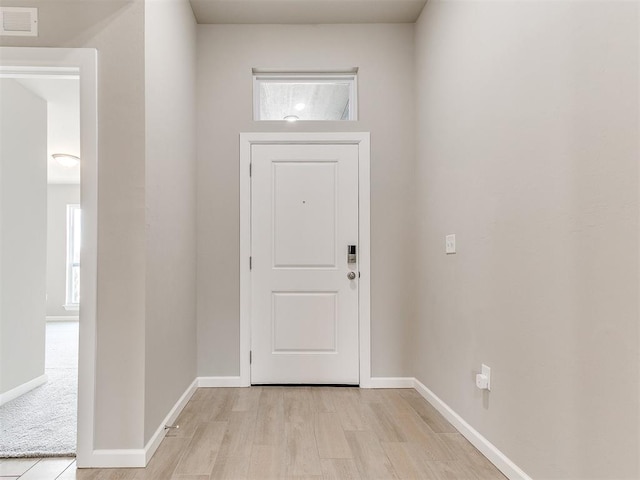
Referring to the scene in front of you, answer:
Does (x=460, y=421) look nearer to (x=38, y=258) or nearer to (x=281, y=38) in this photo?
(x=281, y=38)

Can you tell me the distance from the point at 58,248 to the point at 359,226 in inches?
263

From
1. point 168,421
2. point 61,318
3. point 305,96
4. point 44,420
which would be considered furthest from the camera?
point 61,318

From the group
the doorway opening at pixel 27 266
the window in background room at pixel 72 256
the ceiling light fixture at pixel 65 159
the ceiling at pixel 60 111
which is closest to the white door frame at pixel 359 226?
the doorway opening at pixel 27 266

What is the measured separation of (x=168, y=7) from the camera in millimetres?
2361

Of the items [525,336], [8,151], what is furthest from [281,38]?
[525,336]

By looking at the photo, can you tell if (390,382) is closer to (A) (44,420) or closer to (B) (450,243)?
(B) (450,243)

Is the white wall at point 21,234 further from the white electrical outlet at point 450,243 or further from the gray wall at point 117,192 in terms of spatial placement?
the white electrical outlet at point 450,243

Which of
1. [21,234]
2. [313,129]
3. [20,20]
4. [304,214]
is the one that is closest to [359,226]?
[304,214]

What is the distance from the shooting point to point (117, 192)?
1927 mm

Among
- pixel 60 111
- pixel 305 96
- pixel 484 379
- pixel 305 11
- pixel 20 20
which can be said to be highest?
pixel 305 11

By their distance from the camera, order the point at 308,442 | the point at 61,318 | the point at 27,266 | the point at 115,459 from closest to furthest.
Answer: the point at 115,459 → the point at 308,442 → the point at 27,266 → the point at 61,318

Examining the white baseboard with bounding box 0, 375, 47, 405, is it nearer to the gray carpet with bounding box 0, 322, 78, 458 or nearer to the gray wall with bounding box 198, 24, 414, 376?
the gray carpet with bounding box 0, 322, 78, 458

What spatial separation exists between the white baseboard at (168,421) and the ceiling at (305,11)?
2.81 meters

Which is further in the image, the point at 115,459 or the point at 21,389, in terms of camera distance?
the point at 21,389
